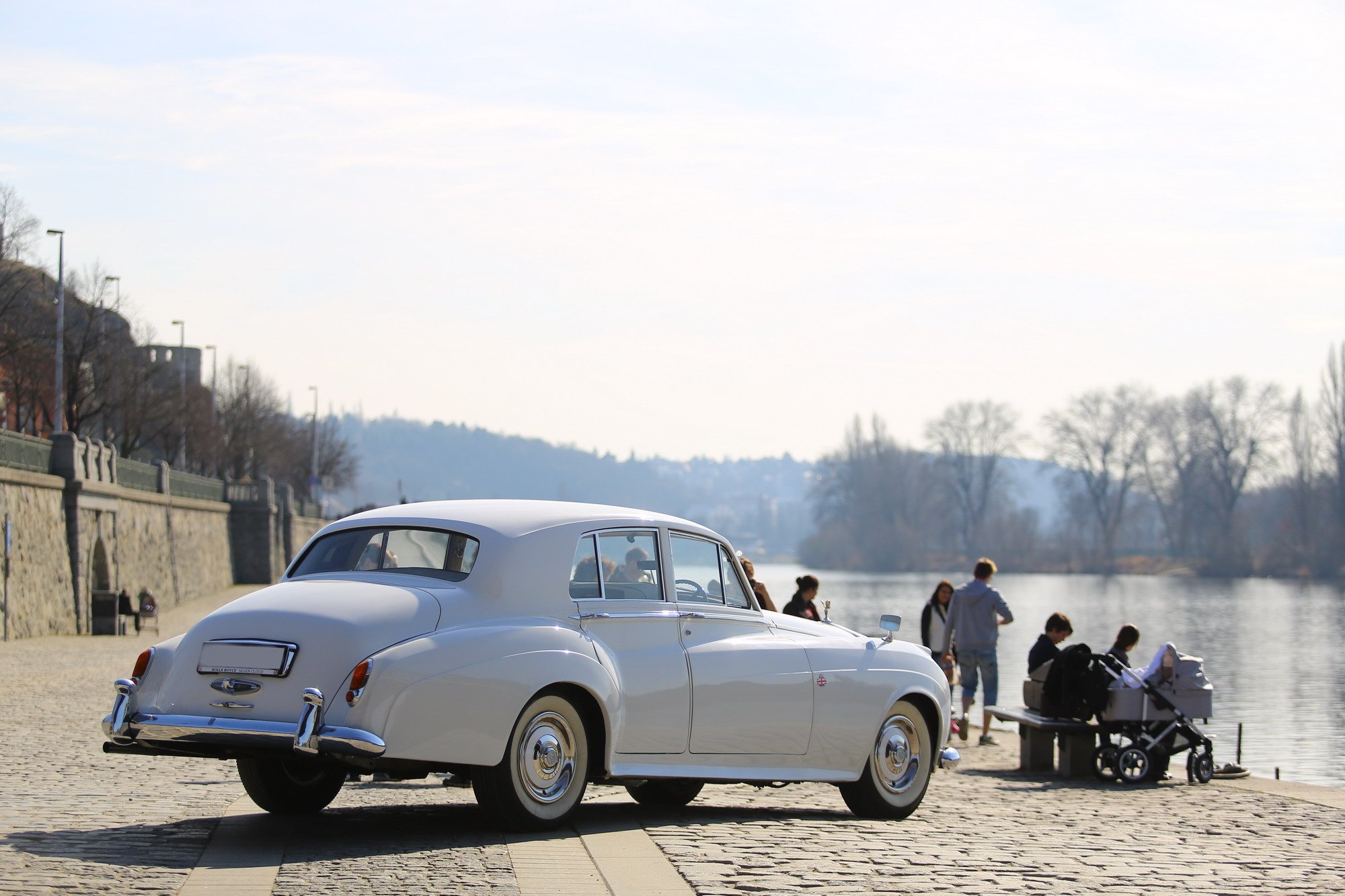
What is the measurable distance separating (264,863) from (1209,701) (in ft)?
34.5

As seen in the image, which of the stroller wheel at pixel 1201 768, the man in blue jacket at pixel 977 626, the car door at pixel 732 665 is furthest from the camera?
the man in blue jacket at pixel 977 626

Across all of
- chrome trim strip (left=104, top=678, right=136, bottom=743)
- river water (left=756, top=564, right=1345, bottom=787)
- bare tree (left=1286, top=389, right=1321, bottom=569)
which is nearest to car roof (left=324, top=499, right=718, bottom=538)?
chrome trim strip (left=104, top=678, right=136, bottom=743)

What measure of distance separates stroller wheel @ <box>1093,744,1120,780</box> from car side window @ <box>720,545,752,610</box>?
6.61m

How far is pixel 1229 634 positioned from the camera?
55.3 meters

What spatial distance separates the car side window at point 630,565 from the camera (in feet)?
27.2

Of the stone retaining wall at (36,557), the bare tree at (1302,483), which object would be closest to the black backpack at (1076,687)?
the stone retaining wall at (36,557)

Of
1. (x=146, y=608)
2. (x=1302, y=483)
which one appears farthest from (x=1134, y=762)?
(x=1302, y=483)

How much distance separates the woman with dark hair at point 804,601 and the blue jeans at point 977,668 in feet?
7.54

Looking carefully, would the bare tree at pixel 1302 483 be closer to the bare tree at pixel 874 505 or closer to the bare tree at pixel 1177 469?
the bare tree at pixel 1177 469

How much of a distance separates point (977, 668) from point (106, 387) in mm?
45100

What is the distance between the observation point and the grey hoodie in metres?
16.8

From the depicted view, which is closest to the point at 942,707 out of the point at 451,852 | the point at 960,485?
the point at 451,852

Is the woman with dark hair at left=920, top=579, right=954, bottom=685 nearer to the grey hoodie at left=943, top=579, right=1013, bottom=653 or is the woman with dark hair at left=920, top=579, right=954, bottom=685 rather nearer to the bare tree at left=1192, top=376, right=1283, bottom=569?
the grey hoodie at left=943, top=579, right=1013, bottom=653

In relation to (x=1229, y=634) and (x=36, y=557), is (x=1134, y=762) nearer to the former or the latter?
(x=36, y=557)
